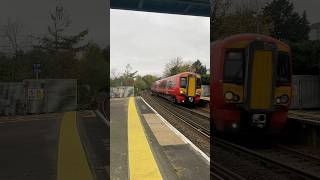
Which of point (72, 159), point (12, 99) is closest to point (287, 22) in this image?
point (12, 99)

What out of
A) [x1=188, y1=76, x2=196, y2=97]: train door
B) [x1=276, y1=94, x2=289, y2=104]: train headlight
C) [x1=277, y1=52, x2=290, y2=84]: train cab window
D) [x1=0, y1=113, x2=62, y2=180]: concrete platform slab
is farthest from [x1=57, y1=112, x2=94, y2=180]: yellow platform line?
[x1=188, y1=76, x2=196, y2=97]: train door

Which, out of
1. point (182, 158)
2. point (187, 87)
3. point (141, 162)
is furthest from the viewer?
point (187, 87)

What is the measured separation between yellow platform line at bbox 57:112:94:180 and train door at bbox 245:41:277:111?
4.68 m

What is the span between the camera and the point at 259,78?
9602mm

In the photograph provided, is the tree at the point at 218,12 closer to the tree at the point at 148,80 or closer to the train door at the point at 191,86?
the train door at the point at 191,86

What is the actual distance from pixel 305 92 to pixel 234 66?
46.1ft

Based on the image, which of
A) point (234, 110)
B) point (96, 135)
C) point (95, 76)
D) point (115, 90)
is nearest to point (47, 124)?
point (96, 135)

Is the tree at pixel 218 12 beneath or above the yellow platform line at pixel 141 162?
above

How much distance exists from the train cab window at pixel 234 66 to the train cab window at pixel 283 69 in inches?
43.9

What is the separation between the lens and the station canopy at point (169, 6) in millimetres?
10609

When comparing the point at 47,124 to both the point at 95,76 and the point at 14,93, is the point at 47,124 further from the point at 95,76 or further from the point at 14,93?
the point at 95,76

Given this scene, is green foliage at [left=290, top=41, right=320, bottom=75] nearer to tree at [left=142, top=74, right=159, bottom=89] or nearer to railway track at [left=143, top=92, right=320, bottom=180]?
railway track at [left=143, top=92, right=320, bottom=180]

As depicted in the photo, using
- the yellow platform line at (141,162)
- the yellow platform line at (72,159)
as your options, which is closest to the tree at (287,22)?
the yellow platform line at (72,159)

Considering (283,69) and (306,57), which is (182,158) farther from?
(306,57)
